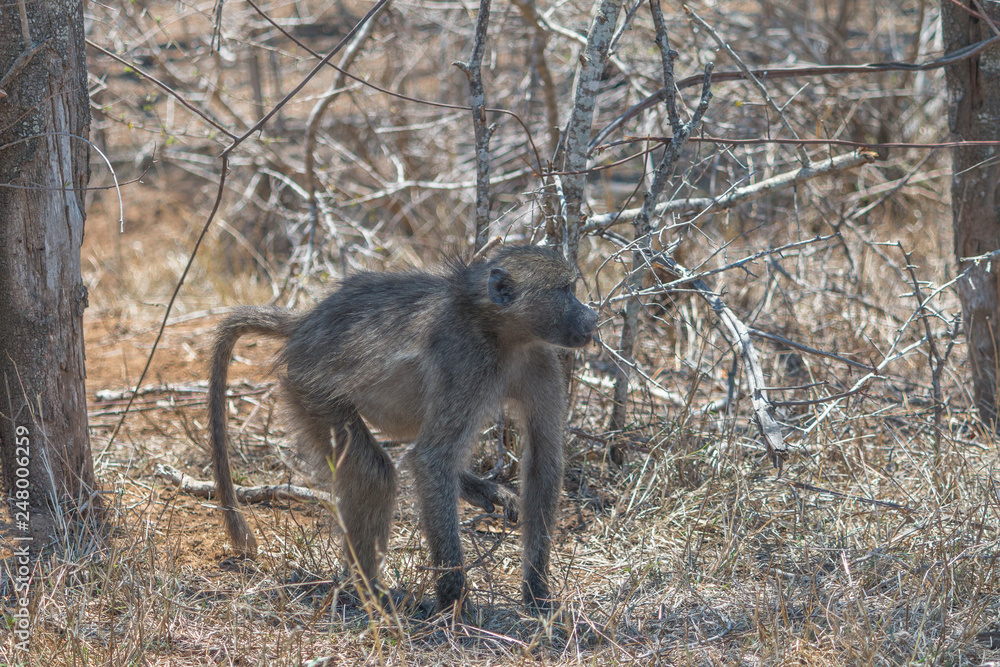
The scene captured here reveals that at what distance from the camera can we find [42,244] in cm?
302

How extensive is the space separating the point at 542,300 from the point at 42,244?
1.76 m

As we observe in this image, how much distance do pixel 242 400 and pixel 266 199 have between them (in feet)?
11.8

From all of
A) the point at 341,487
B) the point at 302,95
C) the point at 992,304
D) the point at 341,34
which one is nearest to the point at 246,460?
the point at 341,487

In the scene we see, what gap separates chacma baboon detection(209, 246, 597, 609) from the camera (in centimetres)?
299

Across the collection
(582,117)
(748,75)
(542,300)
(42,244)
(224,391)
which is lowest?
(224,391)

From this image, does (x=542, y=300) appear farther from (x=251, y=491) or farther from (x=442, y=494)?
(x=251, y=491)

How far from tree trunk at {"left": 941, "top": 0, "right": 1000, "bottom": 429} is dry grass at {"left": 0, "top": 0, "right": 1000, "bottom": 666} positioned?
0.18 metres

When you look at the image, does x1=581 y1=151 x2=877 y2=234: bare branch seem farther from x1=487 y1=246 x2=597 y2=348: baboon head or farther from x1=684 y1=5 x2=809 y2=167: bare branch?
x1=487 y1=246 x2=597 y2=348: baboon head

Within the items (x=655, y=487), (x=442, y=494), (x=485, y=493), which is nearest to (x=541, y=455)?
(x=485, y=493)

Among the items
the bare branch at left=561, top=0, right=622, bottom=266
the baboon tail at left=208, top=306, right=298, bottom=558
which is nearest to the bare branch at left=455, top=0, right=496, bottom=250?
the bare branch at left=561, top=0, right=622, bottom=266

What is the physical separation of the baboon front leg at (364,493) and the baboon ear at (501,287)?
705mm

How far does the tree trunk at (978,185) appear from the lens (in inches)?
156

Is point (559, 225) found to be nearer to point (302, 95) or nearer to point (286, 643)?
point (286, 643)

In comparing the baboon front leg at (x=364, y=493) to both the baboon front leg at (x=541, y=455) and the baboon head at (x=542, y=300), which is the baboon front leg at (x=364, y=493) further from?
the baboon head at (x=542, y=300)
